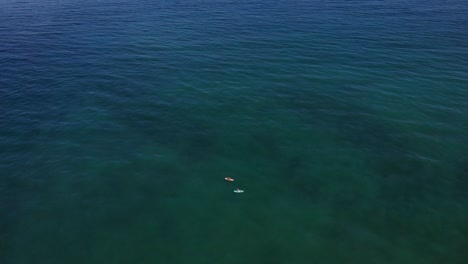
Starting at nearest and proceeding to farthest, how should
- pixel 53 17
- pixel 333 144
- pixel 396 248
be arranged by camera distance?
pixel 396 248 → pixel 333 144 → pixel 53 17

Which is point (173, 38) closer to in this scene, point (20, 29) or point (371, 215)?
point (20, 29)

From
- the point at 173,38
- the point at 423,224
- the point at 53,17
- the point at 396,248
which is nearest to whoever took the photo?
the point at 396,248

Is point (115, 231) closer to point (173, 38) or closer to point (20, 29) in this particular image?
point (173, 38)

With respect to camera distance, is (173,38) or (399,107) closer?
(399,107)

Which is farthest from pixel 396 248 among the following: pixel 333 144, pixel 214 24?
pixel 214 24

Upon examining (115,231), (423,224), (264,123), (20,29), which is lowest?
(115,231)

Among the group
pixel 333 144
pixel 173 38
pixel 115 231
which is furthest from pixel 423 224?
pixel 173 38

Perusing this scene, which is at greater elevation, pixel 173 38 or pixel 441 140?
pixel 173 38
